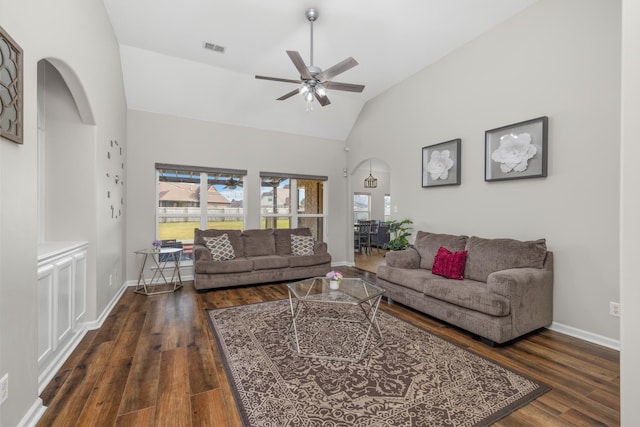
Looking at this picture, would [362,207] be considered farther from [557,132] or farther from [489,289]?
[489,289]

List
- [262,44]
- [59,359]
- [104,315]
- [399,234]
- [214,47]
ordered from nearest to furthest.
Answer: [59,359], [104,315], [262,44], [214,47], [399,234]

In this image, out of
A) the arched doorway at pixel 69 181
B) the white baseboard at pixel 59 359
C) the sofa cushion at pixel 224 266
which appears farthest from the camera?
the sofa cushion at pixel 224 266

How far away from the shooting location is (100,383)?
2039 mm

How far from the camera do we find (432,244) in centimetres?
394

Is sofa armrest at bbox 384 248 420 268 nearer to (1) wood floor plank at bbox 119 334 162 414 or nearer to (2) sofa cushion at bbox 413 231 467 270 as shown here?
(2) sofa cushion at bbox 413 231 467 270

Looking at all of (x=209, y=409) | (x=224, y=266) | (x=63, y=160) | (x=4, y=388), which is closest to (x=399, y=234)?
(x=224, y=266)

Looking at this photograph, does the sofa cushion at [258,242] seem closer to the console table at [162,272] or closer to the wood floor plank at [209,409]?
the console table at [162,272]

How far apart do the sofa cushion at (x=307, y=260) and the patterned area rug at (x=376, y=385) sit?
2.16 meters

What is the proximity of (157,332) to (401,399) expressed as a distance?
7.88 ft

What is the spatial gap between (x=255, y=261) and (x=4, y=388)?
3282 millimetres

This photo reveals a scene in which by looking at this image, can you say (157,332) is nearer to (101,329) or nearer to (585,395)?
(101,329)

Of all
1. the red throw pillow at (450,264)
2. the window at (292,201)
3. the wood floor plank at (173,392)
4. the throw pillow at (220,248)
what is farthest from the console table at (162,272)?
the red throw pillow at (450,264)

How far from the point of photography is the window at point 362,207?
34.1ft

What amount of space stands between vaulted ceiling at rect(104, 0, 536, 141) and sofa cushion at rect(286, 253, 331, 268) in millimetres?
2691
